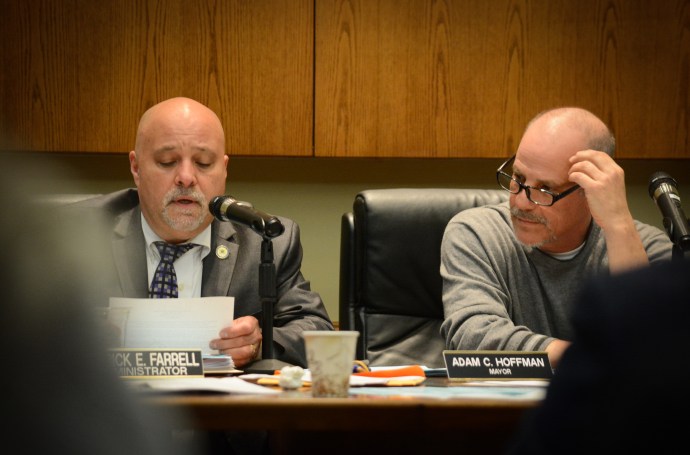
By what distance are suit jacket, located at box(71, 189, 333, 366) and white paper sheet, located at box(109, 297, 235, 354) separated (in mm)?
518

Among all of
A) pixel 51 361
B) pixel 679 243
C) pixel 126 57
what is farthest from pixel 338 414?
pixel 126 57

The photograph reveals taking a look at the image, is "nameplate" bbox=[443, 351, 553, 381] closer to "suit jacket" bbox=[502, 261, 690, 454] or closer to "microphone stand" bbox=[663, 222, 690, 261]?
"microphone stand" bbox=[663, 222, 690, 261]

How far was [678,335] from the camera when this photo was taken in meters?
0.52

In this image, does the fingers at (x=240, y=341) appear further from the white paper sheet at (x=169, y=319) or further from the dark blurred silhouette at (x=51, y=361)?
the dark blurred silhouette at (x=51, y=361)

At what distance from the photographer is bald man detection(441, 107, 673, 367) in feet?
8.02

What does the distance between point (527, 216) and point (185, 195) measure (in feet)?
3.16

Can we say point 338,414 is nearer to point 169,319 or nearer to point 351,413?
point 351,413

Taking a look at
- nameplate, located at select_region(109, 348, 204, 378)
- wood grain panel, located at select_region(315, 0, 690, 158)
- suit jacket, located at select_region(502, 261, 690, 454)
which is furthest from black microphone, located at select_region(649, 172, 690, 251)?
suit jacket, located at select_region(502, 261, 690, 454)

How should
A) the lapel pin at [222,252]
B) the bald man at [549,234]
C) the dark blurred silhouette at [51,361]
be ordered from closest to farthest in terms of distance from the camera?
the dark blurred silhouette at [51,361] < the bald man at [549,234] < the lapel pin at [222,252]

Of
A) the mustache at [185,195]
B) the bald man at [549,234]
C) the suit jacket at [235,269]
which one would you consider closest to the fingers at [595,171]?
the bald man at [549,234]

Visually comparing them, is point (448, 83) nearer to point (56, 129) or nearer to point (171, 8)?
point (171, 8)

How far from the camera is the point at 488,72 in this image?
361 cm

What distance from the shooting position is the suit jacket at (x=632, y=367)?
0.52m

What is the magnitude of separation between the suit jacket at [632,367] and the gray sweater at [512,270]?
185cm
